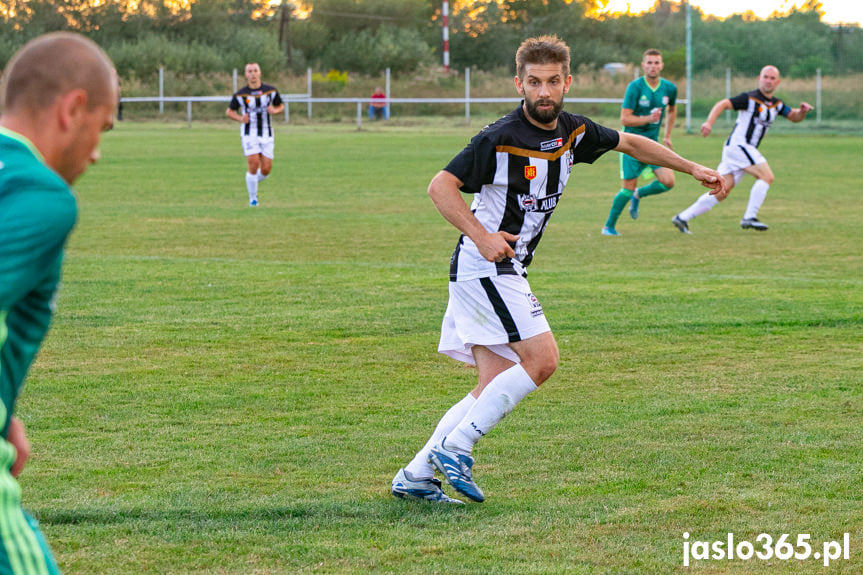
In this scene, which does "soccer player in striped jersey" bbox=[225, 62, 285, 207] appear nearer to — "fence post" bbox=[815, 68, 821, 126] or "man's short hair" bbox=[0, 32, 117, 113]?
"man's short hair" bbox=[0, 32, 117, 113]

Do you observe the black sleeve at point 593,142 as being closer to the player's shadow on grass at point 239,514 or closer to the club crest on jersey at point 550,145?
the club crest on jersey at point 550,145

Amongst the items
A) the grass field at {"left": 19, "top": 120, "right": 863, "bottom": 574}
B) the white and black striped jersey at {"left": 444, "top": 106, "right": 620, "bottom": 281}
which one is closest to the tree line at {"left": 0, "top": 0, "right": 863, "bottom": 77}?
the grass field at {"left": 19, "top": 120, "right": 863, "bottom": 574}

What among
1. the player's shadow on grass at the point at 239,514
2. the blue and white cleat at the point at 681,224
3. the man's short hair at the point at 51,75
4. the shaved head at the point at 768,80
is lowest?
the player's shadow on grass at the point at 239,514

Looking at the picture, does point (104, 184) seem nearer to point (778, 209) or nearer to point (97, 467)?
point (778, 209)

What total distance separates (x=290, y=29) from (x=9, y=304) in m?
80.1

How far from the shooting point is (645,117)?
14055mm

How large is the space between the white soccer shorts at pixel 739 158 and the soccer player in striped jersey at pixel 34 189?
12857 millimetres

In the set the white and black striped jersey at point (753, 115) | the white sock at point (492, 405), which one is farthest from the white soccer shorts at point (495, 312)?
the white and black striped jersey at point (753, 115)

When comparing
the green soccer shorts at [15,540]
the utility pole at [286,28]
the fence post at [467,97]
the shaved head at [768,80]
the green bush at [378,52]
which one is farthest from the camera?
the utility pole at [286,28]

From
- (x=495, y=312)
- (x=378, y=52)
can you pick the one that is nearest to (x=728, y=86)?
(x=378, y=52)

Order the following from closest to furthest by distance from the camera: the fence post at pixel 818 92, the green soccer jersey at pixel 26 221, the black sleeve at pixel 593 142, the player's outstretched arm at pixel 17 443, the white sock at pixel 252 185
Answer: the green soccer jersey at pixel 26 221, the player's outstretched arm at pixel 17 443, the black sleeve at pixel 593 142, the white sock at pixel 252 185, the fence post at pixel 818 92

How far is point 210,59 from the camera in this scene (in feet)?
205

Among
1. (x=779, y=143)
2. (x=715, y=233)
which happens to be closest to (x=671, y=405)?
(x=715, y=233)

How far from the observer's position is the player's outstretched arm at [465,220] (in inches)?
179
